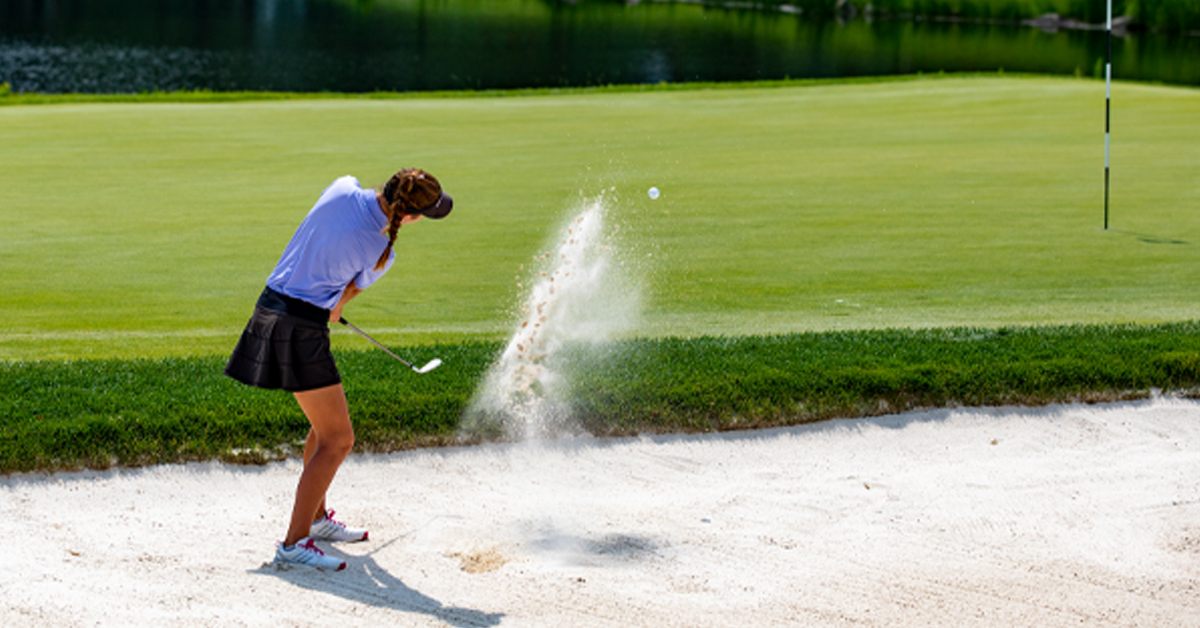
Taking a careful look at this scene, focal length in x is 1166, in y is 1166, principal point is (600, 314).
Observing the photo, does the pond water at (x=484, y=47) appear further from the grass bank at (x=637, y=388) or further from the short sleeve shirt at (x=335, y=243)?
the short sleeve shirt at (x=335, y=243)

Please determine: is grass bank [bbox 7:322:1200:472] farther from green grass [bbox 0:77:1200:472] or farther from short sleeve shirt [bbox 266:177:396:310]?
short sleeve shirt [bbox 266:177:396:310]

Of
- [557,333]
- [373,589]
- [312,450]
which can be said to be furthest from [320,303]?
[557,333]

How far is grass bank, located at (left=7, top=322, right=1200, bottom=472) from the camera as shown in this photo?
569 cm

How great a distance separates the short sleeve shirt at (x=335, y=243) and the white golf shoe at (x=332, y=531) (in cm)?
109

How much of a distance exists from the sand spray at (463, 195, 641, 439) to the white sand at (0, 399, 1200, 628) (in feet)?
0.83

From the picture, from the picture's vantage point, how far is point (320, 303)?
176 inches

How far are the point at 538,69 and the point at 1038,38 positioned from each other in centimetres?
2592

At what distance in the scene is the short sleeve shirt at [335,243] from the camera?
4.30m

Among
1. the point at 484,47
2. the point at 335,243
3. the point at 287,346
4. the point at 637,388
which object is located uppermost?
the point at 484,47

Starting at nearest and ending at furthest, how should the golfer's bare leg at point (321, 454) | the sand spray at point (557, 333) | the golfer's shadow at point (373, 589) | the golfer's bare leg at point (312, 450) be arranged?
the golfer's shadow at point (373, 589) < the golfer's bare leg at point (321, 454) < the golfer's bare leg at point (312, 450) < the sand spray at point (557, 333)

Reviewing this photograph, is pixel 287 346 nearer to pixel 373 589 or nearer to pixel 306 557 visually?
pixel 306 557

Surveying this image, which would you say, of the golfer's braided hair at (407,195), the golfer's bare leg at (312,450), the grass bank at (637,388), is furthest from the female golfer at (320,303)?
the grass bank at (637,388)

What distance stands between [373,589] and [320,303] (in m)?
1.16

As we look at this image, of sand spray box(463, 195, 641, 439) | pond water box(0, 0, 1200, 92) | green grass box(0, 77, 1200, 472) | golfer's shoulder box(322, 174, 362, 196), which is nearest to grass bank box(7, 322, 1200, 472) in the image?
green grass box(0, 77, 1200, 472)
